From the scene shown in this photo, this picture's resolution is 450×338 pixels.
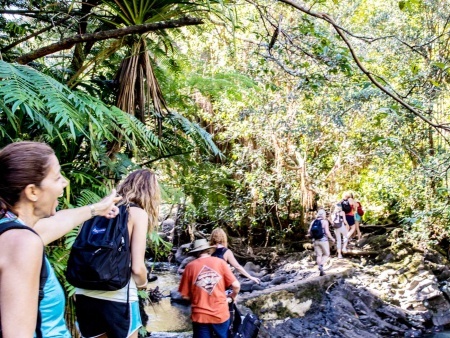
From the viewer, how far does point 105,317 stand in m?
2.25

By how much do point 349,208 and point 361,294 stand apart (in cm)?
285

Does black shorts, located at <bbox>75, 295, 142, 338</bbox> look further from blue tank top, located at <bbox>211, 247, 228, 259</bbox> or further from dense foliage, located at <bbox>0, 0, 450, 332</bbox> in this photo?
blue tank top, located at <bbox>211, 247, 228, 259</bbox>

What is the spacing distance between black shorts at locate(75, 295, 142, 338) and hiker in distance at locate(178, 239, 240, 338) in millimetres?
1555

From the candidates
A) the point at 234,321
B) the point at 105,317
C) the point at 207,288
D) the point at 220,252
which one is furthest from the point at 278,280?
the point at 105,317

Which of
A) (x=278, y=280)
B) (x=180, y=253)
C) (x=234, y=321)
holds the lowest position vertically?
(x=278, y=280)

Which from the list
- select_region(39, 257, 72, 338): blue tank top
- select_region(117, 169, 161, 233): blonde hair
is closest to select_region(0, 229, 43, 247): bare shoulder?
select_region(39, 257, 72, 338): blue tank top

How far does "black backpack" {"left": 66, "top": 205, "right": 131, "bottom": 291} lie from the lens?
213 cm

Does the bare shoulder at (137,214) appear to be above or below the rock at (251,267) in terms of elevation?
above

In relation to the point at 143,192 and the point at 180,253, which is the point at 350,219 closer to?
the point at 180,253

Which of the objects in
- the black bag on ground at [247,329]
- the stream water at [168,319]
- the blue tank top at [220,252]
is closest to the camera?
the black bag on ground at [247,329]

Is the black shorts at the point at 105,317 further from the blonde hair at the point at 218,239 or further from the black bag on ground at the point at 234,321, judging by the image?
the blonde hair at the point at 218,239

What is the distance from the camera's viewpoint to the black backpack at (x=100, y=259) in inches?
83.7

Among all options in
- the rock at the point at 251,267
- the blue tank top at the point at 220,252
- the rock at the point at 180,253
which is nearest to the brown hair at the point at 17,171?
the blue tank top at the point at 220,252


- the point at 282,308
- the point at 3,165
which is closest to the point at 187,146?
the point at 3,165
